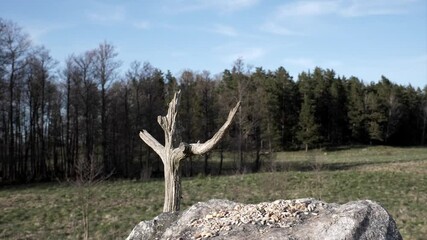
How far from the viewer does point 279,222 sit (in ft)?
15.7

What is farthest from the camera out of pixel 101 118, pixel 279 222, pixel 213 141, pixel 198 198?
pixel 101 118

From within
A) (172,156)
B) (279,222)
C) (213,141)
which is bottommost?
(279,222)

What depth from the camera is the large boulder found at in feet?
14.5


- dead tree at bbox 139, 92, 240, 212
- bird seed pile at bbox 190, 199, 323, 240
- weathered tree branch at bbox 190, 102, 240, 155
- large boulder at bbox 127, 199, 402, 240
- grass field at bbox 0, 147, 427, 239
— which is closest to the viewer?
large boulder at bbox 127, 199, 402, 240

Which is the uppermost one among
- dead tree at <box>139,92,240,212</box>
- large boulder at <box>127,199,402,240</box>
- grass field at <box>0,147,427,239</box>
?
dead tree at <box>139,92,240,212</box>

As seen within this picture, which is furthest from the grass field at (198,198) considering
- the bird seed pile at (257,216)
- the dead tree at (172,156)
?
the bird seed pile at (257,216)

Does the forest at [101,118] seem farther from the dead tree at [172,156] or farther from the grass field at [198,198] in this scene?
the dead tree at [172,156]

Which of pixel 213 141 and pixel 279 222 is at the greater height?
pixel 213 141

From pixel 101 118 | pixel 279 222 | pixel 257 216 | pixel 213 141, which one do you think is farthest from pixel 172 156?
pixel 101 118

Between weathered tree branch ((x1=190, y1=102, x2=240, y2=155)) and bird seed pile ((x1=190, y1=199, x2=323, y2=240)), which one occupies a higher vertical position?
weathered tree branch ((x1=190, y1=102, x2=240, y2=155))

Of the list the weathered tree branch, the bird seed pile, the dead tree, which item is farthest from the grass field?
the bird seed pile

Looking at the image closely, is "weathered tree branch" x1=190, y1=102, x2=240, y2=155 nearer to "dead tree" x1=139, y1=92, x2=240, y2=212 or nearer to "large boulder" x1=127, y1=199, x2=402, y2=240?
"dead tree" x1=139, y1=92, x2=240, y2=212

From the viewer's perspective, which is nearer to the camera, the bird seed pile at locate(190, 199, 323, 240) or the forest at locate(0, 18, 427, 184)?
the bird seed pile at locate(190, 199, 323, 240)

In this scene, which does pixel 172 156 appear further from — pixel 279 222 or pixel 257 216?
pixel 279 222
